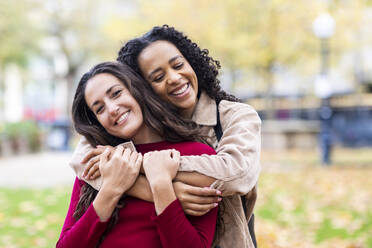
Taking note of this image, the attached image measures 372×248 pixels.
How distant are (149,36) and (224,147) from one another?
2.56 feet

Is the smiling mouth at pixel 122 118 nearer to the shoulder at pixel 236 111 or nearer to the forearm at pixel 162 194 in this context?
the forearm at pixel 162 194

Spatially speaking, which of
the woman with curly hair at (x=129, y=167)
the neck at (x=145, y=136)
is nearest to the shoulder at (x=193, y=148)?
the woman with curly hair at (x=129, y=167)

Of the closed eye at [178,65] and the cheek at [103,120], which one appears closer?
the cheek at [103,120]

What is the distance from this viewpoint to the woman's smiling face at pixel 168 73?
7.69 feet

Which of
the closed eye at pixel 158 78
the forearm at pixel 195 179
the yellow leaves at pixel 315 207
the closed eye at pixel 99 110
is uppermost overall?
the closed eye at pixel 158 78

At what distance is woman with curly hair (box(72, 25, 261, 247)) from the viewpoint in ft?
6.28

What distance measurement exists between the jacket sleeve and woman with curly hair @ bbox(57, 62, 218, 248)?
59 millimetres

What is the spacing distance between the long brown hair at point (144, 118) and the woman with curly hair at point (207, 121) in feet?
0.32

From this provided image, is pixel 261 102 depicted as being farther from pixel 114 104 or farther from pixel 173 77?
pixel 114 104

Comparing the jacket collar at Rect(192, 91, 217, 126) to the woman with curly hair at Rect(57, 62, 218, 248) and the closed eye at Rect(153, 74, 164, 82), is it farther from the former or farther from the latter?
the closed eye at Rect(153, 74, 164, 82)

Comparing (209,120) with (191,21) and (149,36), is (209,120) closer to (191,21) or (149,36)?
(149,36)

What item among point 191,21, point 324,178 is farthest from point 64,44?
point 324,178

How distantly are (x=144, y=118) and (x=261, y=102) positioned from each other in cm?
Answer: 2506

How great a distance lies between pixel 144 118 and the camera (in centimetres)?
213
